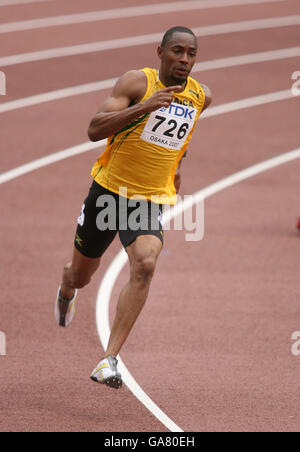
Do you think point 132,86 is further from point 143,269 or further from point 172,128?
point 143,269

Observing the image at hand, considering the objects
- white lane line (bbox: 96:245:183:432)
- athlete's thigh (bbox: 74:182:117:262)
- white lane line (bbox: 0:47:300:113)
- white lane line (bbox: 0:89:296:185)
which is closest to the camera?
white lane line (bbox: 96:245:183:432)

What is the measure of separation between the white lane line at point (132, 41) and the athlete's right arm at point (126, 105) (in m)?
11.1

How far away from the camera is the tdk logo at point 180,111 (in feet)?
20.9

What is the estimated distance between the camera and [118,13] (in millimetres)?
21297

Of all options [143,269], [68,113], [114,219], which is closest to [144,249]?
[143,269]

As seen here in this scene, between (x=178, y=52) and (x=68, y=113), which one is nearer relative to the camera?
(x=178, y=52)

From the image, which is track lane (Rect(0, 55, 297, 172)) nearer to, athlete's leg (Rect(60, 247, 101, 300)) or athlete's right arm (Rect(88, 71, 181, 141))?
athlete's leg (Rect(60, 247, 101, 300))

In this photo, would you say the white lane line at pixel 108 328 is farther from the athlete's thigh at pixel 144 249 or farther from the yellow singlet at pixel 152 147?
the yellow singlet at pixel 152 147

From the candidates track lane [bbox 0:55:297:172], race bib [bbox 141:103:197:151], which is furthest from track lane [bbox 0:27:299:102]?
race bib [bbox 141:103:197:151]

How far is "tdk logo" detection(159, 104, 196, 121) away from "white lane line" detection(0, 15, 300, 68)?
1100 centimetres

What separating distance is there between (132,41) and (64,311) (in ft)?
40.5

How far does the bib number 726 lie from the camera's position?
6352mm

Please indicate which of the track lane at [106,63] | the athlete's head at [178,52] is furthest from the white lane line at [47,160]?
the athlete's head at [178,52]
